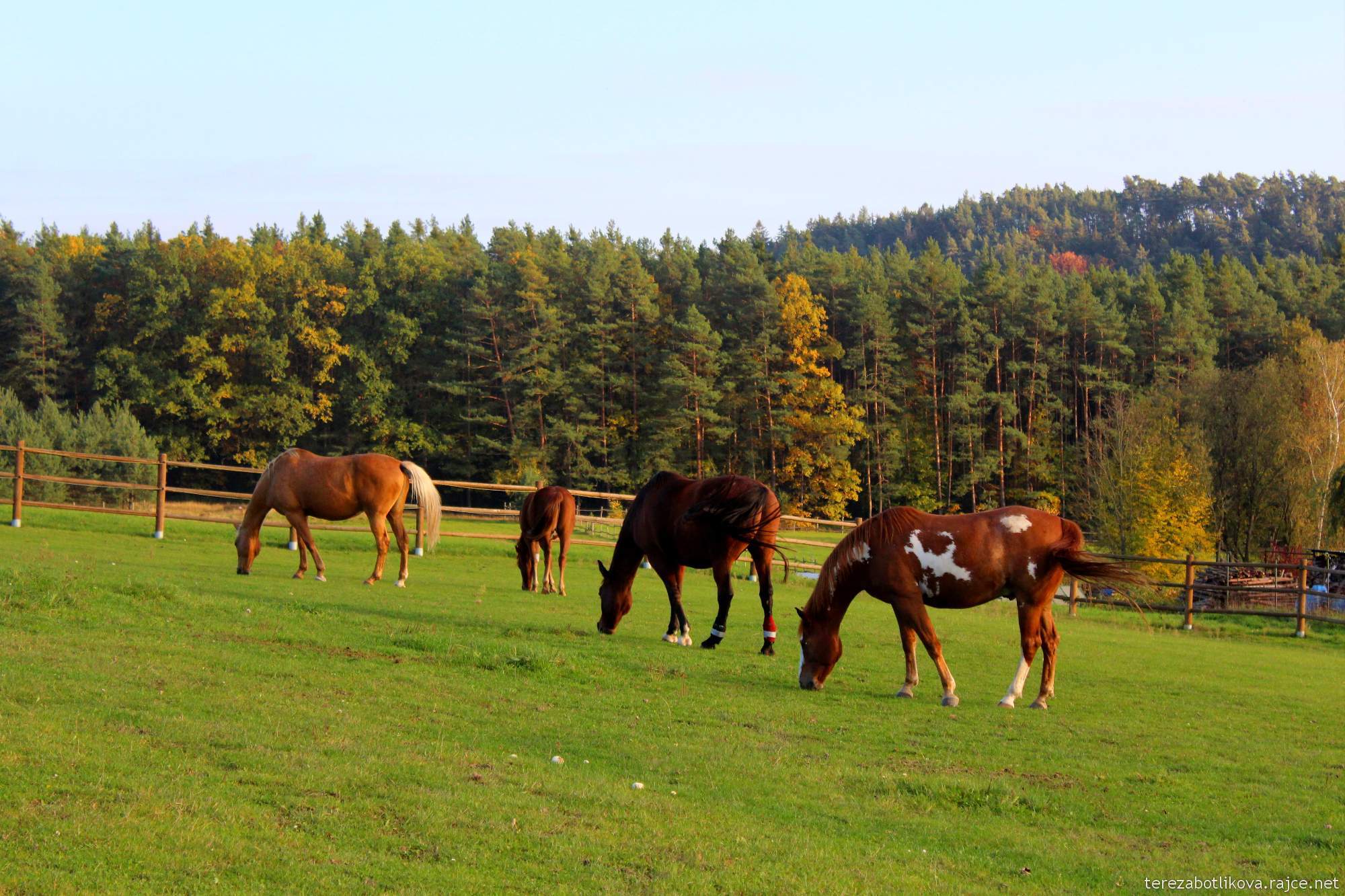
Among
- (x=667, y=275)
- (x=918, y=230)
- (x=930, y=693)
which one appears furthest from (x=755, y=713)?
(x=918, y=230)

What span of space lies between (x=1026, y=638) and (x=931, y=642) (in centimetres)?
93

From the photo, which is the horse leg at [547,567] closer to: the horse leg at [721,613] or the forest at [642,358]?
the horse leg at [721,613]

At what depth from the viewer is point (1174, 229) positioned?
163 metres

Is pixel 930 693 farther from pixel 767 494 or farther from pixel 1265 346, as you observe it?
pixel 1265 346

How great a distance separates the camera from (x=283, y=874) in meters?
4.41

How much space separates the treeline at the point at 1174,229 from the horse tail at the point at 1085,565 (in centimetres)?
13965

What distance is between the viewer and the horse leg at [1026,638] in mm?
10047

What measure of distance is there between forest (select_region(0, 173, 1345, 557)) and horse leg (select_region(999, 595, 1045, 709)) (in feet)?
147

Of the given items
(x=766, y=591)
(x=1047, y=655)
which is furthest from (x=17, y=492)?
(x=1047, y=655)

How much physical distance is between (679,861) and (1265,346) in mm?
70674

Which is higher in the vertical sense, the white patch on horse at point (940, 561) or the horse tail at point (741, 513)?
the horse tail at point (741, 513)

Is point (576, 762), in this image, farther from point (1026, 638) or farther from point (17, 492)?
point (17, 492)

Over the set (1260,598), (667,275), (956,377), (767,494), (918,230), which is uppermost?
(918,230)

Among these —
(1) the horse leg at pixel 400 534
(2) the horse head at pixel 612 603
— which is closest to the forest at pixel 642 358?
(1) the horse leg at pixel 400 534
